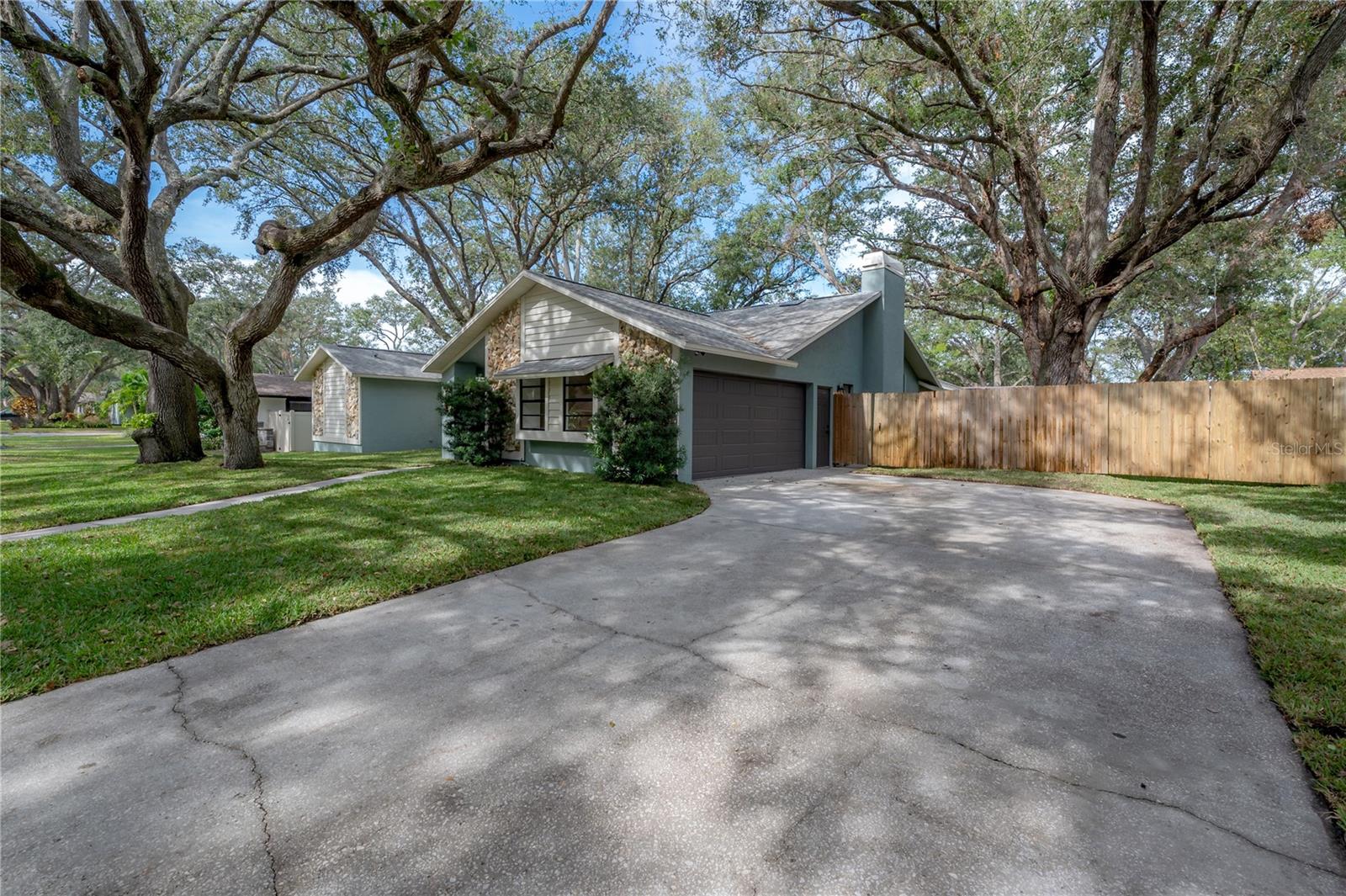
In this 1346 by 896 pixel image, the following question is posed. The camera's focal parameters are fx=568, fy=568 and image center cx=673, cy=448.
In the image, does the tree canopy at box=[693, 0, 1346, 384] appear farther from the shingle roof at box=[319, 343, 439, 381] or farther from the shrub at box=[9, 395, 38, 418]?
the shrub at box=[9, 395, 38, 418]

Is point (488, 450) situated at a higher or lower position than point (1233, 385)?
lower

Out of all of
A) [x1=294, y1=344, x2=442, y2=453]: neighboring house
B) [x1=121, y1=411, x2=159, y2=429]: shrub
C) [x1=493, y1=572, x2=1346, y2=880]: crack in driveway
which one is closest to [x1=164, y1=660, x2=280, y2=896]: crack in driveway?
[x1=493, y1=572, x2=1346, y2=880]: crack in driveway

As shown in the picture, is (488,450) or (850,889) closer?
(850,889)

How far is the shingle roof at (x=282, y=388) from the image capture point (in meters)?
23.1

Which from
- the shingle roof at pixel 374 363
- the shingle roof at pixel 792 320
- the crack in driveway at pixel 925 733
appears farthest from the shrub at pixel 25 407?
the crack in driveway at pixel 925 733

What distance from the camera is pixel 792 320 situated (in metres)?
14.5

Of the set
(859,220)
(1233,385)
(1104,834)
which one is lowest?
(1104,834)

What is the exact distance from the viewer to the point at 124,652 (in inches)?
130

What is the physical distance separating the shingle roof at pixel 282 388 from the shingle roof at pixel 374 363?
4.38 m

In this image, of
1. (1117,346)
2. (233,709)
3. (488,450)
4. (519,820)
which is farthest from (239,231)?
(1117,346)

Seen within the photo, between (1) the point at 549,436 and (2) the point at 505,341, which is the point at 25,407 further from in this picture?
(1) the point at 549,436

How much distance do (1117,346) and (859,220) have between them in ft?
71.1

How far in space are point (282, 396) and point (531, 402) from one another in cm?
1660

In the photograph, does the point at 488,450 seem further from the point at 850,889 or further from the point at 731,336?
the point at 850,889
